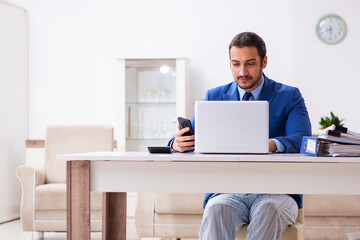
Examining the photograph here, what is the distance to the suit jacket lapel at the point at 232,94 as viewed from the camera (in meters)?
2.07

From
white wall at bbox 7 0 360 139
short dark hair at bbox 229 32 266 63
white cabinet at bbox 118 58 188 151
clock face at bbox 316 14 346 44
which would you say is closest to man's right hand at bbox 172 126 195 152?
short dark hair at bbox 229 32 266 63

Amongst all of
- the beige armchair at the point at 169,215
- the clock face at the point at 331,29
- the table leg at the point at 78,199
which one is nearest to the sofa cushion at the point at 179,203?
the beige armchair at the point at 169,215

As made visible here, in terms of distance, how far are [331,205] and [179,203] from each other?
3.25 ft

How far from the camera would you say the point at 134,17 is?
4758 mm

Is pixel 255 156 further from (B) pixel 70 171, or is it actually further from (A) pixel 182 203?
(A) pixel 182 203

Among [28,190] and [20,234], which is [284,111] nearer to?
[28,190]

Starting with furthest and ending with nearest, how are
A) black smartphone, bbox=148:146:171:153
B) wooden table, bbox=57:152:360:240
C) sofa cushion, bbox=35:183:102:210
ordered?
sofa cushion, bbox=35:183:102:210
black smartphone, bbox=148:146:171:153
wooden table, bbox=57:152:360:240

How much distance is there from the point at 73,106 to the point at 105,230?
2961 mm

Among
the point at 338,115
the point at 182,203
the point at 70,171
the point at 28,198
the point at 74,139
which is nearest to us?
the point at 70,171

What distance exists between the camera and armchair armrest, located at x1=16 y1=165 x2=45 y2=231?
11.1 feet

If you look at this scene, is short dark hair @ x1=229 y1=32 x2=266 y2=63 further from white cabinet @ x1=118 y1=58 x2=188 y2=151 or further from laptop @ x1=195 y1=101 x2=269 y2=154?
white cabinet @ x1=118 y1=58 x2=188 y2=151

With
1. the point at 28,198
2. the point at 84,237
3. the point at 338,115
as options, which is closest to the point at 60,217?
the point at 28,198

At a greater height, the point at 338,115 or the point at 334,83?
the point at 334,83

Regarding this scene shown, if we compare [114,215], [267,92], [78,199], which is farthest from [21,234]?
[267,92]
